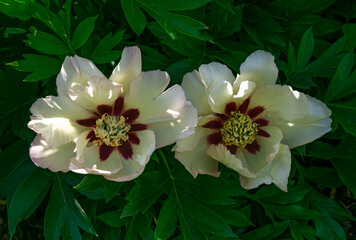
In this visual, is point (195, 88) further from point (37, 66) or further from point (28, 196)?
point (28, 196)

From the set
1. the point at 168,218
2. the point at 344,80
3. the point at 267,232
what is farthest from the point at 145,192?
the point at 344,80

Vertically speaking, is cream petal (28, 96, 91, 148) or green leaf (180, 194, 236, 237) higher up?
cream petal (28, 96, 91, 148)

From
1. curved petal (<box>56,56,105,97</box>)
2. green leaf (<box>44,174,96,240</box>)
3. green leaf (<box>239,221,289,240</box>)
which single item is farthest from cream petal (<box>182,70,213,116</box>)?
green leaf (<box>239,221,289,240</box>)

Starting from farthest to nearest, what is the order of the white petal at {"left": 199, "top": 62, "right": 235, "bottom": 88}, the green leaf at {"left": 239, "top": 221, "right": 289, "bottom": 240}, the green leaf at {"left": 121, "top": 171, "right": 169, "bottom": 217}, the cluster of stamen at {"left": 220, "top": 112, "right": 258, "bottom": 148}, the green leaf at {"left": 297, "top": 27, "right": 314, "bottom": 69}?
the green leaf at {"left": 239, "top": 221, "right": 289, "bottom": 240}, the green leaf at {"left": 297, "top": 27, "right": 314, "bottom": 69}, the green leaf at {"left": 121, "top": 171, "right": 169, "bottom": 217}, the cluster of stamen at {"left": 220, "top": 112, "right": 258, "bottom": 148}, the white petal at {"left": 199, "top": 62, "right": 235, "bottom": 88}

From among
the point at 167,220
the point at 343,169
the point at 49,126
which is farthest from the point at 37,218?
the point at 343,169

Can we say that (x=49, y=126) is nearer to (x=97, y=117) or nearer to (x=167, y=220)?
(x=97, y=117)

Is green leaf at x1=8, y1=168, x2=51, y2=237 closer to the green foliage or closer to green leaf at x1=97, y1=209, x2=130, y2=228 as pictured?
the green foliage

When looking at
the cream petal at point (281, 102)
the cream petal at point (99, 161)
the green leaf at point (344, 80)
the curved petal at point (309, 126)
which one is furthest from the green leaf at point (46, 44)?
the green leaf at point (344, 80)

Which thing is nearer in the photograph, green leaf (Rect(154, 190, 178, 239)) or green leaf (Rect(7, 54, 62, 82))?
green leaf (Rect(7, 54, 62, 82))
